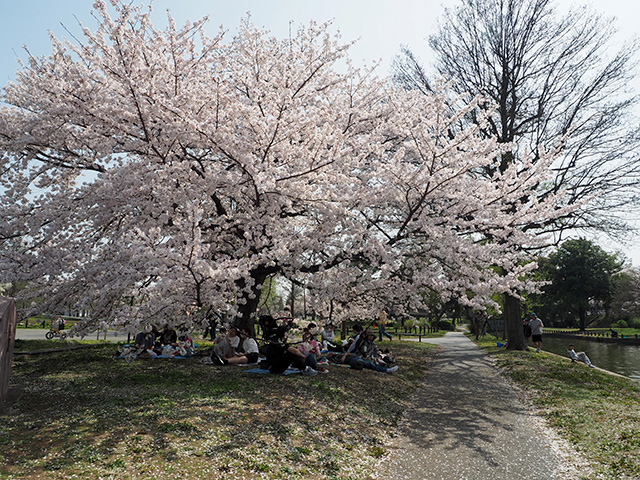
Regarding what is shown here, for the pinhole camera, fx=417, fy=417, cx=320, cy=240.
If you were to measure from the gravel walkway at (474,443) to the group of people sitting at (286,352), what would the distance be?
2.16 meters

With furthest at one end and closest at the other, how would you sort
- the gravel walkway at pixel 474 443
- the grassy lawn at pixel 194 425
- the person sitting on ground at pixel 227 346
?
1. the person sitting on ground at pixel 227 346
2. the gravel walkway at pixel 474 443
3. the grassy lawn at pixel 194 425

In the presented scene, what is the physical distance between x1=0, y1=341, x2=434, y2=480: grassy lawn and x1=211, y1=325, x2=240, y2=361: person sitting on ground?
930 mm

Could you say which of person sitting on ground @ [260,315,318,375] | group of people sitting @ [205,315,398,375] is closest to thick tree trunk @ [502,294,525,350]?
group of people sitting @ [205,315,398,375]

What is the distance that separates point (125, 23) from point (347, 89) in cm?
566

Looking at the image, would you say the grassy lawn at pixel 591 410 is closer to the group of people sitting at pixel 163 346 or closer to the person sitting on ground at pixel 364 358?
the person sitting on ground at pixel 364 358

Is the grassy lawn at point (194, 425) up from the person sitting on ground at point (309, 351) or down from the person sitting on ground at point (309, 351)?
down

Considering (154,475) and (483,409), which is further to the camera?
(483,409)

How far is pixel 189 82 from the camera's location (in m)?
9.38

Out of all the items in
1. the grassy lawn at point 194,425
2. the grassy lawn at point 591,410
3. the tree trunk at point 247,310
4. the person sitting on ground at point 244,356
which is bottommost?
the grassy lawn at point 591,410

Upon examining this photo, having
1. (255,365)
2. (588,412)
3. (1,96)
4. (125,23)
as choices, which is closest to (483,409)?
(588,412)

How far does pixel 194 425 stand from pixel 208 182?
5.13m

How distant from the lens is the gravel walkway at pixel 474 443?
4668 mm

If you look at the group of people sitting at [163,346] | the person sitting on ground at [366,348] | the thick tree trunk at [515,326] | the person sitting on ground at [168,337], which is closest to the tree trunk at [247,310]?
the group of people sitting at [163,346]

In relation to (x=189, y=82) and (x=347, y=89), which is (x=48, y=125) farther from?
(x=347, y=89)
